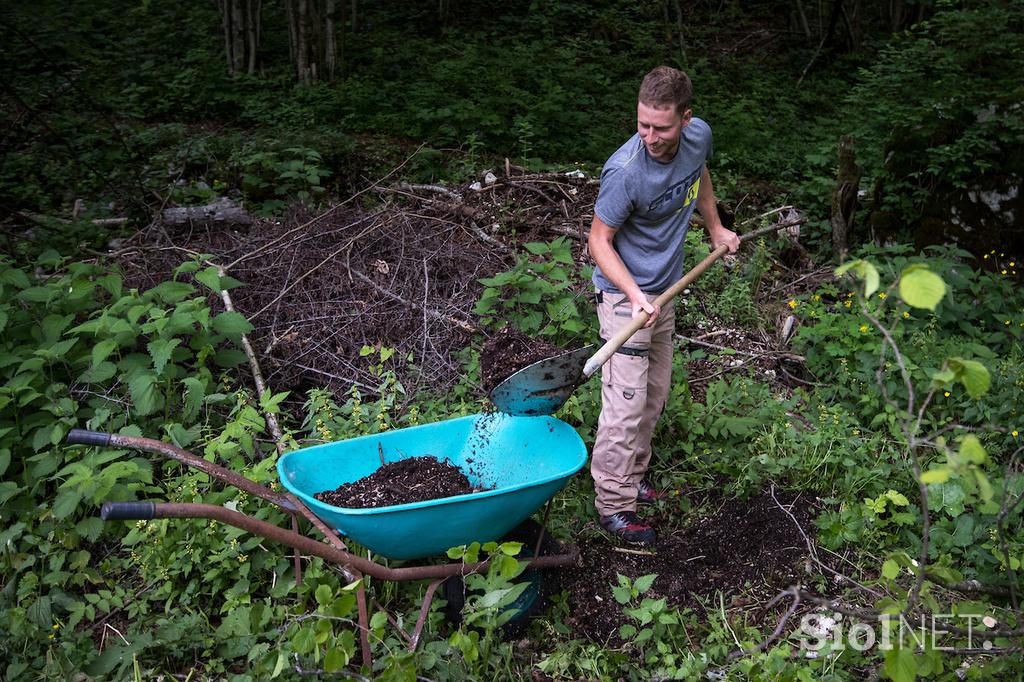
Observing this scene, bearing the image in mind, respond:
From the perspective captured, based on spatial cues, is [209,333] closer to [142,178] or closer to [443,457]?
[443,457]

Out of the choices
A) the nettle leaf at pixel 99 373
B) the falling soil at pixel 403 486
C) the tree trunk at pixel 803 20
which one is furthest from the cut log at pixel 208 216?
the tree trunk at pixel 803 20

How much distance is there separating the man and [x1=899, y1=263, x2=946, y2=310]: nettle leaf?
1.38 m

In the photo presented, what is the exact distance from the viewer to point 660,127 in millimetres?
2988

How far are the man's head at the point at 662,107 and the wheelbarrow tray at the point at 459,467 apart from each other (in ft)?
3.97

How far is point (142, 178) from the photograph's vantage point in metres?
6.48

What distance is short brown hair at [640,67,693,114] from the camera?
292 centimetres

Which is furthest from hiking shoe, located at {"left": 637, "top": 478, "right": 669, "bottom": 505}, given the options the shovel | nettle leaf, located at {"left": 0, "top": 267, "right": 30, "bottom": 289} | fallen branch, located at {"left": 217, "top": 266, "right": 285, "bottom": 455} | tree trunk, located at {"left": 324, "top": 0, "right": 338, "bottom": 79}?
tree trunk, located at {"left": 324, "top": 0, "right": 338, "bottom": 79}

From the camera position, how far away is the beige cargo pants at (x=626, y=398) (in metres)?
3.34

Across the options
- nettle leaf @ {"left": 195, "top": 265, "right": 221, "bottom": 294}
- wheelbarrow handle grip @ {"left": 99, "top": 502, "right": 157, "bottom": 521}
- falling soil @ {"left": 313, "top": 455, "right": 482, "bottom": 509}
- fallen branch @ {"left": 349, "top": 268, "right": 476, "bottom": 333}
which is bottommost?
fallen branch @ {"left": 349, "top": 268, "right": 476, "bottom": 333}

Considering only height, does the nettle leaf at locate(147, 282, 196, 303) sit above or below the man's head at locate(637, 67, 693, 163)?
below

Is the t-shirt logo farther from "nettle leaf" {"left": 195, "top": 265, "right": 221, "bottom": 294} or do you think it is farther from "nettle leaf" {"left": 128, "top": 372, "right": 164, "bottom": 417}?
"nettle leaf" {"left": 128, "top": 372, "right": 164, "bottom": 417}

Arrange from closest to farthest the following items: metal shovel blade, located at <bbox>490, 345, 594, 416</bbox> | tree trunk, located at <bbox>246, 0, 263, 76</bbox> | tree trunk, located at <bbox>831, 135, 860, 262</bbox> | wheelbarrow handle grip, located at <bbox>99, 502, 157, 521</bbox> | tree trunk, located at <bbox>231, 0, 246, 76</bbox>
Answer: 1. wheelbarrow handle grip, located at <bbox>99, 502, 157, 521</bbox>
2. metal shovel blade, located at <bbox>490, 345, 594, 416</bbox>
3. tree trunk, located at <bbox>831, 135, 860, 262</bbox>
4. tree trunk, located at <bbox>231, 0, 246, 76</bbox>
5. tree trunk, located at <bbox>246, 0, 263, 76</bbox>

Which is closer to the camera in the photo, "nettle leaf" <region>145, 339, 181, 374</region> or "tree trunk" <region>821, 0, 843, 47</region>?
"nettle leaf" <region>145, 339, 181, 374</region>

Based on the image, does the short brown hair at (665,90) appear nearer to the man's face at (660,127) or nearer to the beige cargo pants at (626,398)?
the man's face at (660,127)
